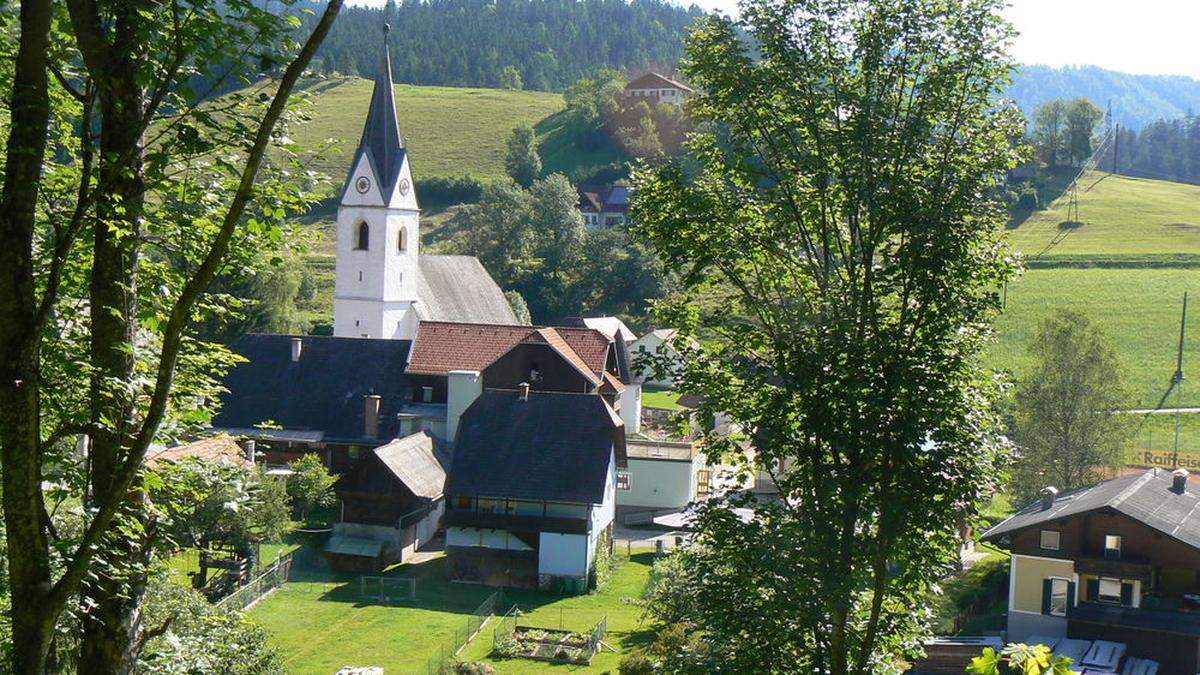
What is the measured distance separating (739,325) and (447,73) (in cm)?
16965

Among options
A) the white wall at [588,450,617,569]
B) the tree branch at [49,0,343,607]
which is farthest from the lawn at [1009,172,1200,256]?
the tree branch at [49,0,343,607]

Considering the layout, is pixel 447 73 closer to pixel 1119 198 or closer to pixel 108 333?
pixel 1119 198

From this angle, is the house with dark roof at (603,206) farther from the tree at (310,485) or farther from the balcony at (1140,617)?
the balcony at (1140,617)

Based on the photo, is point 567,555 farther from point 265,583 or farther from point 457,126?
point 457,126

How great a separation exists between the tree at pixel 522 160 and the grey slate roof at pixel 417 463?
256 feet

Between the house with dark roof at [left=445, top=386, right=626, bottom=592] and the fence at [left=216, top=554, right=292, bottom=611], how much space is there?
4.38 meters

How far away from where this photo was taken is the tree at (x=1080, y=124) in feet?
330

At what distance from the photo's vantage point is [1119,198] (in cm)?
9362

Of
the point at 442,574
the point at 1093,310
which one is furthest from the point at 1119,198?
the point at 442,574

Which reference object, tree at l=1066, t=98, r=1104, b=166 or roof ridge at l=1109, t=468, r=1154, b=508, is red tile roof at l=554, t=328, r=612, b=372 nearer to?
roof ridge at l=1109, t=468, r=1154, b=508

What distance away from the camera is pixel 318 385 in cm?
4203

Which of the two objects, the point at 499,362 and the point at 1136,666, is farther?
the point at 499,362

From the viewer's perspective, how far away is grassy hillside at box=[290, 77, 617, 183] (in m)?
120

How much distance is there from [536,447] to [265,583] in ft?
26.9
